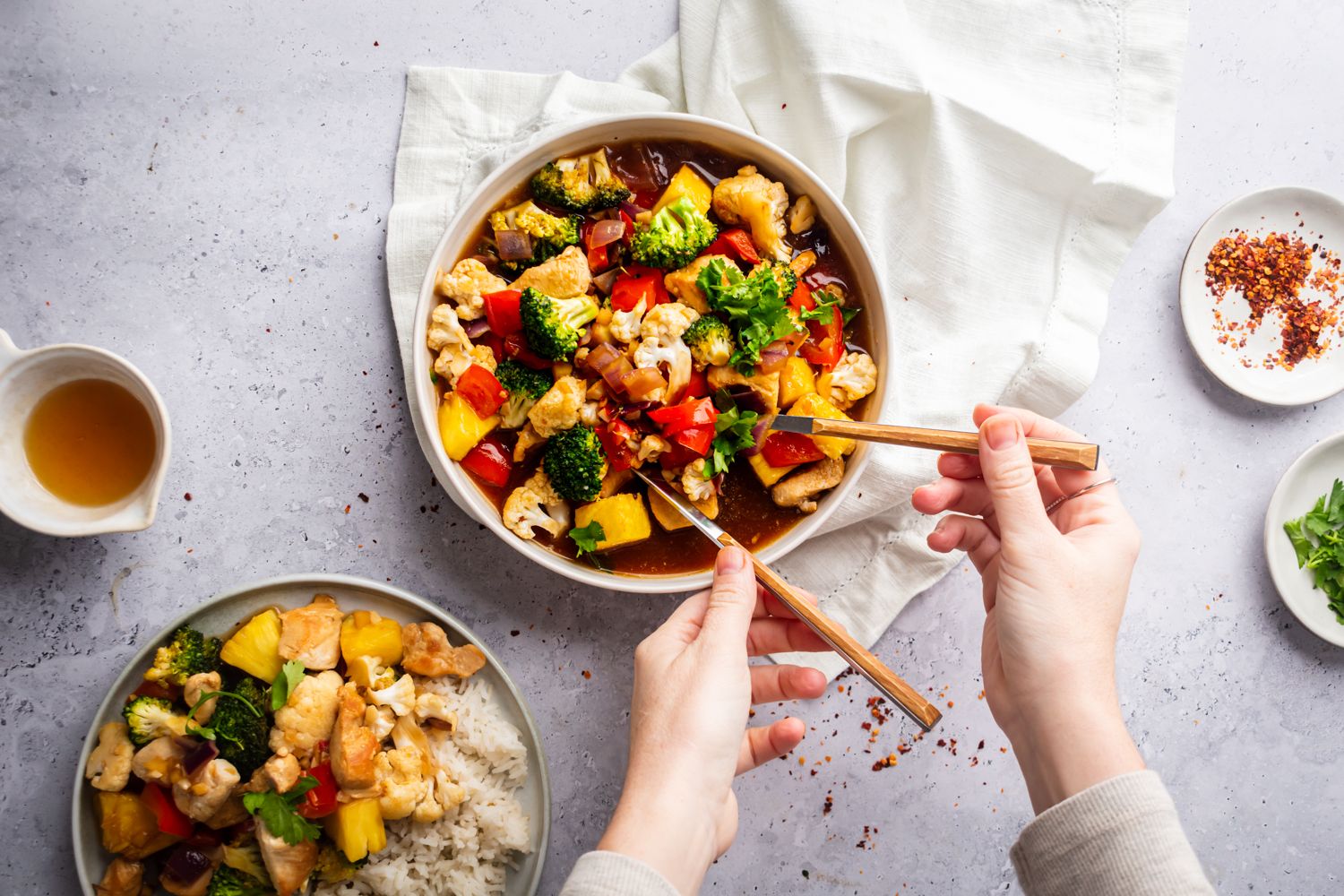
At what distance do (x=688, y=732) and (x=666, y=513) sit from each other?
773 millimetres

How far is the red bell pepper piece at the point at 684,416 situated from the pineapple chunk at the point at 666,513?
0.24 m

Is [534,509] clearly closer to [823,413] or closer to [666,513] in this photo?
[666,513]

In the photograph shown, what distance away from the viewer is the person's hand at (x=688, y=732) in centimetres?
238

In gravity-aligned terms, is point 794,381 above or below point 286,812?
above

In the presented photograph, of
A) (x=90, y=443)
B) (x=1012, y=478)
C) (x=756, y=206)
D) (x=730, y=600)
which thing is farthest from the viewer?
(x=90, y=443)

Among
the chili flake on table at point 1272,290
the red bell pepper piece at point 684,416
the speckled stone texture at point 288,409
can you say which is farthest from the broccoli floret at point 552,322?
the chili flake on table at point 1272,290

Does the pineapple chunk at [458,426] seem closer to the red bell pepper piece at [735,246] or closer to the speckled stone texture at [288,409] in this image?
the speckled stone texture at [288,409]

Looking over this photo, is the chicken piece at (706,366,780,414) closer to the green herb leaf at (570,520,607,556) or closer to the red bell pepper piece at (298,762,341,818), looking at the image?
the green herb leaf at (570,520,607,556)

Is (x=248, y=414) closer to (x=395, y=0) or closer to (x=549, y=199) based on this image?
(x=549, y=199)

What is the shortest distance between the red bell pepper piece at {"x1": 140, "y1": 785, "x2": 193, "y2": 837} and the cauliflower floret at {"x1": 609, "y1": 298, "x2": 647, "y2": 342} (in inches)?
81.9

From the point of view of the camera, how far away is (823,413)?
2855mm

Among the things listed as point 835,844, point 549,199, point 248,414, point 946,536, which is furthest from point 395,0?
point 835,844

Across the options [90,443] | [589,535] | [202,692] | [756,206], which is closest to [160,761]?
[202,692]

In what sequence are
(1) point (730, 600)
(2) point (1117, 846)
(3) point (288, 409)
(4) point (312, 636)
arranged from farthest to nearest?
(3) point (288, 409)
(4) point (312, 636)
(1) point (730, 600)
(2) point (1117, 846)
